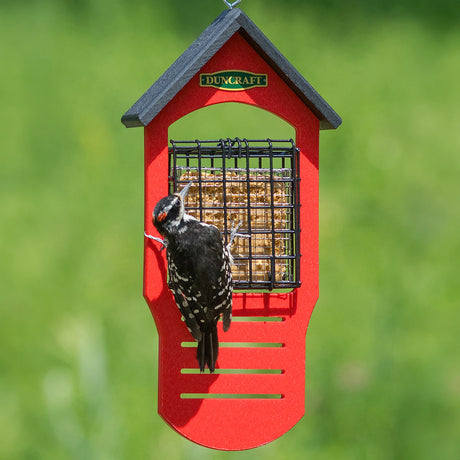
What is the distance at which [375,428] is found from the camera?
5156 mm

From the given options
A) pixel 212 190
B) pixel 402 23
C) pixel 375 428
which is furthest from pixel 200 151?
pixel 402 23

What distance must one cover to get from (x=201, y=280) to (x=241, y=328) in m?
0.25

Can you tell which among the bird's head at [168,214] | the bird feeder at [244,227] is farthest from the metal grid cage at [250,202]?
the bird's head at [168,214]

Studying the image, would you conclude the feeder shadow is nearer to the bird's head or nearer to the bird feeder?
the bird feeder

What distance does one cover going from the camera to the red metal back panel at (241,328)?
354cm

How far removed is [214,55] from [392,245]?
2.97 metres

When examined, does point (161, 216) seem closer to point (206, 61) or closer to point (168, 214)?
point (168, 214)

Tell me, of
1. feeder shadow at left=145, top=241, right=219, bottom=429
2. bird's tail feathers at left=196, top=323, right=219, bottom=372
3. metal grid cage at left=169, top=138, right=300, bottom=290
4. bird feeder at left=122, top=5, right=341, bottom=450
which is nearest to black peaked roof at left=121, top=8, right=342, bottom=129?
bird feeder at left=122, top=5, right=341, bottom=450

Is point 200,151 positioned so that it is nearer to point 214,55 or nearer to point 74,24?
point 214,55

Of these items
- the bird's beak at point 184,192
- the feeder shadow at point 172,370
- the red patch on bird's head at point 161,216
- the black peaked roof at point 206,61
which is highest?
the black peaked roof at point 206,61

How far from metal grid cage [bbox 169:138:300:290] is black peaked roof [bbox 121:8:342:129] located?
0.22 metres

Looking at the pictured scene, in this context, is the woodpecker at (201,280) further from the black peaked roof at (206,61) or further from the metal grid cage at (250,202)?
the black peaked roof at (206,61)

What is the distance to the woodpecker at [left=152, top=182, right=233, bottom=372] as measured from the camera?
351cm

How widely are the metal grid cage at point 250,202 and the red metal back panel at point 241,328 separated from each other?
6 centimetres
